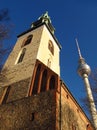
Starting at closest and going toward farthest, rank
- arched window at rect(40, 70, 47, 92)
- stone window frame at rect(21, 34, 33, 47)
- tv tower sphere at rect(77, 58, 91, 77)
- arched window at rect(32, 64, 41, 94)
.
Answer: arched window at rect(32, 64, 41, 94)
arched window at rect(40, 70, 47, 92)
stone window frame at rect(21, 34, 33, 47)
tv tower sphere at rect(77, 58, 91, 77)

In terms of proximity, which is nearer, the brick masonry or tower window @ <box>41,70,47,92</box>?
the brick masonry

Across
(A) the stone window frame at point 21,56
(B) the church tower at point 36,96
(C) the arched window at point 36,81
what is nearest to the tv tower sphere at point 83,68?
(B) the church tower at point 36,96

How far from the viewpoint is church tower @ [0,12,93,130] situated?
10.8 m

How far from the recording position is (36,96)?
1234 cm

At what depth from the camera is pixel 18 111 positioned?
11852 mm

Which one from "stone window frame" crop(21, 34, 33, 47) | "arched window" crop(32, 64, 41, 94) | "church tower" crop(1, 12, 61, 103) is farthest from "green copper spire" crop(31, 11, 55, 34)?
"arched window" crop(32, 64, 41, 94)

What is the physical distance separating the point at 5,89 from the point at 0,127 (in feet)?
17.1

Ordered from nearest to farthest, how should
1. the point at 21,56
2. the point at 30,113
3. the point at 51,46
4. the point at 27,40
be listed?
the point at 30,113, the point at 21,56, the point at 27,40, the point at 51,46

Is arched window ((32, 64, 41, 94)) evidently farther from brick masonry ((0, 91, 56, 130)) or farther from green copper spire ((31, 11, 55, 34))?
green copper spire ((31, 11, 55, 34))

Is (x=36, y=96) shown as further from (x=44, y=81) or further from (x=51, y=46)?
(x=51, y=46)

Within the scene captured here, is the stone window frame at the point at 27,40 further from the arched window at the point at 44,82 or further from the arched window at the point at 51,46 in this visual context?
the arched window at the point at 44,82

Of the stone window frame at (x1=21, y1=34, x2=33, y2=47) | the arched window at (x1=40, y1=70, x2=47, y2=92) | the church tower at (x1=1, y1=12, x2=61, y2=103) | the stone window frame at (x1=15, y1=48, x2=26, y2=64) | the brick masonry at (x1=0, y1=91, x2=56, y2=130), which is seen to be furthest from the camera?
the stone window frame at (x1=21, y1=34, x2=33, y2=47)

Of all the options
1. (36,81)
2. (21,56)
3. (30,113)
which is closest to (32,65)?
(36,81)

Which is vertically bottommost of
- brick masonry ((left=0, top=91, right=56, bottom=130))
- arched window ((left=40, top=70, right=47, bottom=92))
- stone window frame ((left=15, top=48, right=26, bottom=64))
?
brick masonry ((left=0, top=91, right=56, bottom=130))
